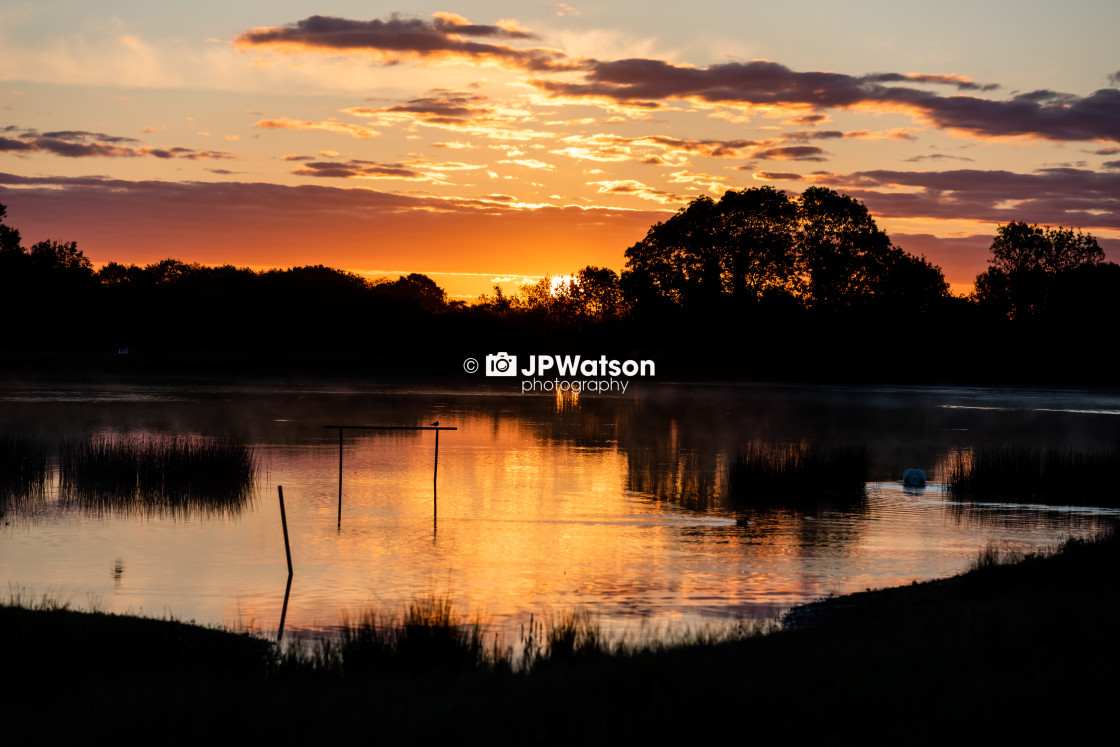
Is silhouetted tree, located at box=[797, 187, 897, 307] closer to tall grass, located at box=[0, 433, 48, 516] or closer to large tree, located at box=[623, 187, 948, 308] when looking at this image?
large tree, located at box=[623, 187, 948, 308]

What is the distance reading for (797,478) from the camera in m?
37.1

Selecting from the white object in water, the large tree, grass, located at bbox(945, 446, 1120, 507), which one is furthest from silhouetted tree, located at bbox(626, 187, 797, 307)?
the white object in water

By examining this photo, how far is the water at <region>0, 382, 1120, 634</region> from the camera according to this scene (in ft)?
63.7

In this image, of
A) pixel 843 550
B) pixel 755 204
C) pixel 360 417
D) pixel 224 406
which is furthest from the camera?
pixel 755 204

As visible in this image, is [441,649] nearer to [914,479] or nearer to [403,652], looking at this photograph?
[403,652]

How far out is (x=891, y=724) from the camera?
987 centimetres

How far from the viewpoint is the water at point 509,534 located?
764 inches

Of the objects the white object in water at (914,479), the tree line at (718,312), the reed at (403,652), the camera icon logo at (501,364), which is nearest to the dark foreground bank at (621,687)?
the reed at (403,652)

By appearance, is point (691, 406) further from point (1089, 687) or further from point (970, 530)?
point (1089, 687)

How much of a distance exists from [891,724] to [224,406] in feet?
212

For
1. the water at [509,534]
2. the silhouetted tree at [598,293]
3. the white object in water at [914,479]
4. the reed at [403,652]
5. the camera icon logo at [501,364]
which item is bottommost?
the water at [509,534]

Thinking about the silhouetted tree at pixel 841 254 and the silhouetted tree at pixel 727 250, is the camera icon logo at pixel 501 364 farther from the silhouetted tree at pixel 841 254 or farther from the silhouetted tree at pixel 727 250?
the silhouetted tree at pixel 841 254

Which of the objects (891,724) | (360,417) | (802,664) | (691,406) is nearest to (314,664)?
(802,664)

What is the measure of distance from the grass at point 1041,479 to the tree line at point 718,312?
67486mm
